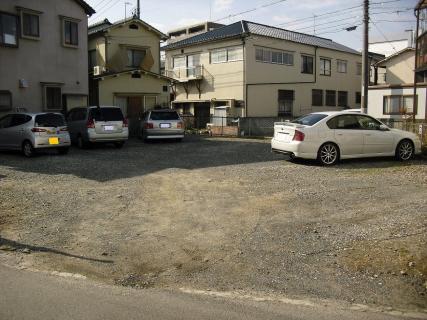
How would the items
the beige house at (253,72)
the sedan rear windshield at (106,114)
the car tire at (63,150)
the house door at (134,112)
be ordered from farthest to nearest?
1. the beige house at (253,72)
2. the house door at (134,112)
3. the sedan rear windshield at (106,114)
4. the car tire at (63,150)

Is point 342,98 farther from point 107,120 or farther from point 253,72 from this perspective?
point 107,120

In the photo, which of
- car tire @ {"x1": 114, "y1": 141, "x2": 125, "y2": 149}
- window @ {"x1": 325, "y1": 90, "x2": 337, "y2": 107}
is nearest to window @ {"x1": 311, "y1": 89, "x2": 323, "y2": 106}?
window @ {"x1": 325, "y1": 90, "x2": 337, "y2": 107}

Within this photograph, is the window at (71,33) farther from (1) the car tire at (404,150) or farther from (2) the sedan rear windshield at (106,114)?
(1) the car tire at (404,150)

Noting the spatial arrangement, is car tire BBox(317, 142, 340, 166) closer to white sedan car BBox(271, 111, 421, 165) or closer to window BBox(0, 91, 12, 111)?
white sedan car BBox(271, 111, 421, 165)

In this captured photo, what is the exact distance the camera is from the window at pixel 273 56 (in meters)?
32.8

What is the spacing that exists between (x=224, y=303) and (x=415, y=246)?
2.85 m

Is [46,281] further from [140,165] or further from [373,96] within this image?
[373,96]

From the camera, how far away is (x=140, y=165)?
13.3m

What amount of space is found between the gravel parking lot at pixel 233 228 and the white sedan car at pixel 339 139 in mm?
698

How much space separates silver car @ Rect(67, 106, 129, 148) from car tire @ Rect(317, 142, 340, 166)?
8400 mm

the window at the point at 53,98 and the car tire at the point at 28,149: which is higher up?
the window at the point at 53,98

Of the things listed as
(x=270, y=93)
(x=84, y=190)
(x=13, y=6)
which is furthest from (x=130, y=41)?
→ (x=84, y=190)

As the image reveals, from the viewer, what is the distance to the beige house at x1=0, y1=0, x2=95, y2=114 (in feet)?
63.7

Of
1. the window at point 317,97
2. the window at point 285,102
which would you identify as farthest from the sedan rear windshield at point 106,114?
the window at point 317,97
